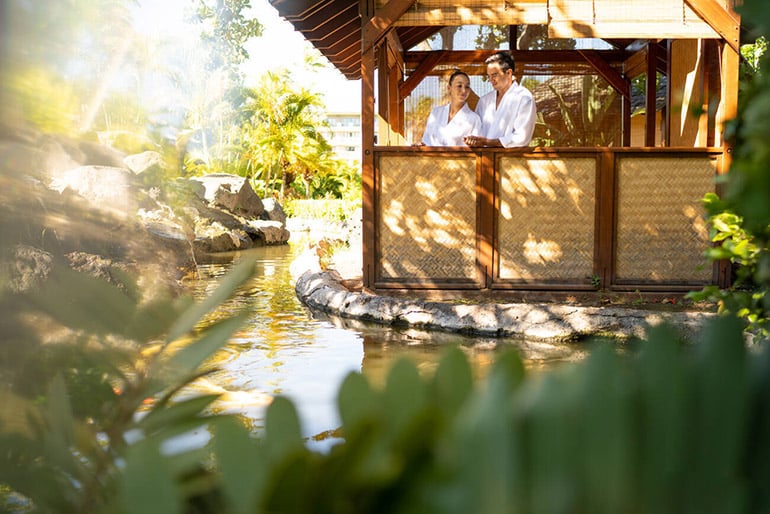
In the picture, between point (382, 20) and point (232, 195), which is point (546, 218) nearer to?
point (382, 20)

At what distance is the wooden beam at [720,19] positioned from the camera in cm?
694

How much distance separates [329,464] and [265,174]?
41.6 meters

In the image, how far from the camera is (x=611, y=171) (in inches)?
289

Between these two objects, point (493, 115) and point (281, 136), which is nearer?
point (493, 115)

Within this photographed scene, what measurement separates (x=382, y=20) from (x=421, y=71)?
4035mm

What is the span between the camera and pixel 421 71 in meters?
11.2

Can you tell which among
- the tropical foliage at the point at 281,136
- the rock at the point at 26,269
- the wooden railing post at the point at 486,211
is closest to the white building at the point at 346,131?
the tropical foliage at the point at 281,136

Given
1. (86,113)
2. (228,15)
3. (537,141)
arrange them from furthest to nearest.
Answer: (228,15), (537,141), (86,113)

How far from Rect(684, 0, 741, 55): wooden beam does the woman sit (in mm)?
2325

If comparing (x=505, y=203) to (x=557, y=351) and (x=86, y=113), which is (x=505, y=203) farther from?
(x=86, y=113)

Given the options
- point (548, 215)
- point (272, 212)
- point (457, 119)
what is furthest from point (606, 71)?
point (272, 212)

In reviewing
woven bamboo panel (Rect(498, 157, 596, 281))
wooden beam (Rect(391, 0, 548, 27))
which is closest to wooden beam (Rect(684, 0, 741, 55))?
wooden beam (Rect(391, 0, 548, 27))

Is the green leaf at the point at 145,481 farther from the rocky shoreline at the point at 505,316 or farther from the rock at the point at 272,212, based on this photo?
the rock at the point at 272,212

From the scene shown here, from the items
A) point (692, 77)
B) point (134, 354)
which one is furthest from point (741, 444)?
point (692, 77)
